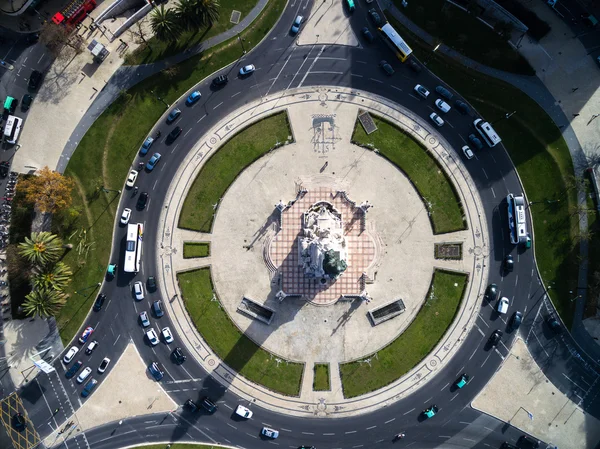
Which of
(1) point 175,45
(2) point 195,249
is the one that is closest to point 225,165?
(2) point 195,249

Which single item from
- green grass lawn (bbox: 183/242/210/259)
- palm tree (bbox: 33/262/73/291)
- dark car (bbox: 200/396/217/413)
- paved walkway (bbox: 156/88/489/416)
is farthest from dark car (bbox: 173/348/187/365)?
palm tree (bbox: 33/262/73/291)

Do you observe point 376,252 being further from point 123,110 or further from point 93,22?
point 93,22

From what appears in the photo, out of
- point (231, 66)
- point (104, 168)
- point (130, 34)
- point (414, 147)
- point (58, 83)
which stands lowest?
point (104, 168)

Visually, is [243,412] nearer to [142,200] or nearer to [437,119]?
[142,200]

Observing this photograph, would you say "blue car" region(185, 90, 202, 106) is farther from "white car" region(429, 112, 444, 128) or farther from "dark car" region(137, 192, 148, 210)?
"white car" region(429, 112, 444, 128)

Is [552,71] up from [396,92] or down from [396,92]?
up

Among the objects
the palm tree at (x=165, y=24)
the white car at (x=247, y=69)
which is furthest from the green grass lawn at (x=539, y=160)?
the palm tree at (x=165, y=24)

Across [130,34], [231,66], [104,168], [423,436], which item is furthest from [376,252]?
[130,34]

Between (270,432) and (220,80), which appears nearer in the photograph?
(270,432)
